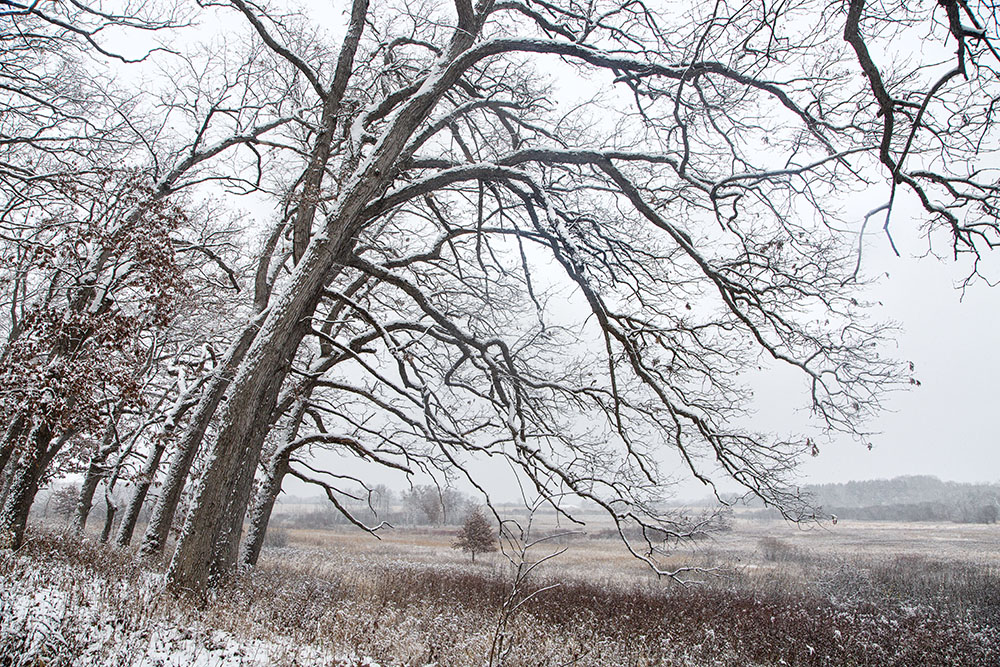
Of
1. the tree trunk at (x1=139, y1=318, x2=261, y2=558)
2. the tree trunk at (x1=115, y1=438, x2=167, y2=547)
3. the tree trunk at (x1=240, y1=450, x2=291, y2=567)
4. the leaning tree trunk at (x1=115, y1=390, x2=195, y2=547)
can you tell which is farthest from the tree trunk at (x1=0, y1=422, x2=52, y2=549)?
the tree trunk at (x1=240, y1=450, x2=291, y2=567)

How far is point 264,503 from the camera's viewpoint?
10.7 meters

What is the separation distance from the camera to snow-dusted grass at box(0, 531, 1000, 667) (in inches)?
169

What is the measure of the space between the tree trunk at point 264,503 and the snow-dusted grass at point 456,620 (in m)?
0.68

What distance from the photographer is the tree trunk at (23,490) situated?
8.05 metres

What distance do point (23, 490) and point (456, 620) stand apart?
7830 millimetres

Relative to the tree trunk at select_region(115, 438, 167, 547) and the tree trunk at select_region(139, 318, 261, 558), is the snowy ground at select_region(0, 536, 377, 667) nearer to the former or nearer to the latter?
the tree trunk at select_region(139, 318, 261, 558)

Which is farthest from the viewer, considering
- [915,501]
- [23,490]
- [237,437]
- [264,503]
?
[915,501]

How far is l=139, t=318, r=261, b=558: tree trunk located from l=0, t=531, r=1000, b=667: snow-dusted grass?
0.66 m

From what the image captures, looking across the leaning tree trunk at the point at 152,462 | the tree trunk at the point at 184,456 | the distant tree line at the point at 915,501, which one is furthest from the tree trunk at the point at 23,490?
the distant tree line at the point at 915,501

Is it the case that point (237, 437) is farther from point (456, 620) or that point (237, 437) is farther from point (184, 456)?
point (456, 620)

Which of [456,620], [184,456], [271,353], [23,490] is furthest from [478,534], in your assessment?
[271,353]

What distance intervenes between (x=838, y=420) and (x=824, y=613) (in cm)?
1086

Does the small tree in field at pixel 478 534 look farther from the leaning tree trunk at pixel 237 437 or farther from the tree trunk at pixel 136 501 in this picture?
the leaning tree trunk at pixel 237 437

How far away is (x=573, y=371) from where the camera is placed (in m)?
7.16
